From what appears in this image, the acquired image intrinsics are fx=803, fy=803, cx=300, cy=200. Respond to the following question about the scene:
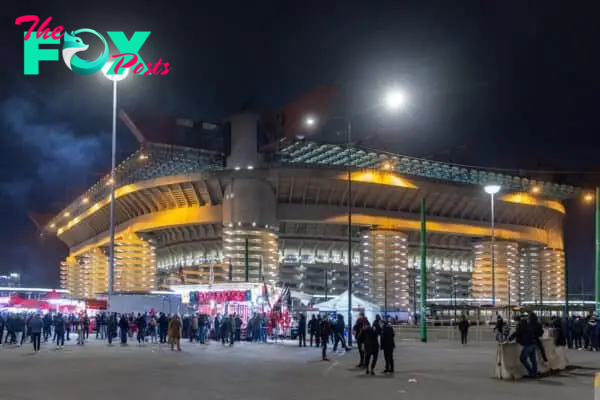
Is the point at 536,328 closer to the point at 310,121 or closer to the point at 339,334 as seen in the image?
the point at 339,334

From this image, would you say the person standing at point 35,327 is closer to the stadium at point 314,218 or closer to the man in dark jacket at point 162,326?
the man in dark jacket at point 162,326

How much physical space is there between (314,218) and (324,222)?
3.13 feet

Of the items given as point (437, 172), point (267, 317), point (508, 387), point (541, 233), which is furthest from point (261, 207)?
point (508, 387)

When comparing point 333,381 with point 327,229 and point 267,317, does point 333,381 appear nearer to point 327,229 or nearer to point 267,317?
point 267,317

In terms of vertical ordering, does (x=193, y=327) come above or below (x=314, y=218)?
below

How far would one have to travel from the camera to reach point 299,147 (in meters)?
61.6

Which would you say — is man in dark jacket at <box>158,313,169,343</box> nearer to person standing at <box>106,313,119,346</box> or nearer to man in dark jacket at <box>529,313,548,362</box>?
person standing at <box>106,313,119,346</box>

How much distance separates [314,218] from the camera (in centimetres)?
6438

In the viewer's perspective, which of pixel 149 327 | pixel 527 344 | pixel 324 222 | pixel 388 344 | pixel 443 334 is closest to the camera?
pixel 527 344

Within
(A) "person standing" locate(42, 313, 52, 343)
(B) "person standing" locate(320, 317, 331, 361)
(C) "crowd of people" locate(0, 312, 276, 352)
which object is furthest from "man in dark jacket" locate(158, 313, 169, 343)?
(B) "person standing" locate(320, 317, 331, 361)

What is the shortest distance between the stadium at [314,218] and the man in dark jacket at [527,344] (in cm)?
3700

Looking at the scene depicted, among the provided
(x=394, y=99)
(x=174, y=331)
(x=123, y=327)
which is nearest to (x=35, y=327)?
(x=174, y=331)

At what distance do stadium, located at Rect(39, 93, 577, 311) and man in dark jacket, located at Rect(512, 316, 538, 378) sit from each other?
121 feet

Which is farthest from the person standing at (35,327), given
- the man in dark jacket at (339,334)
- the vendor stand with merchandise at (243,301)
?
the man in dark jacket at (339,334)
